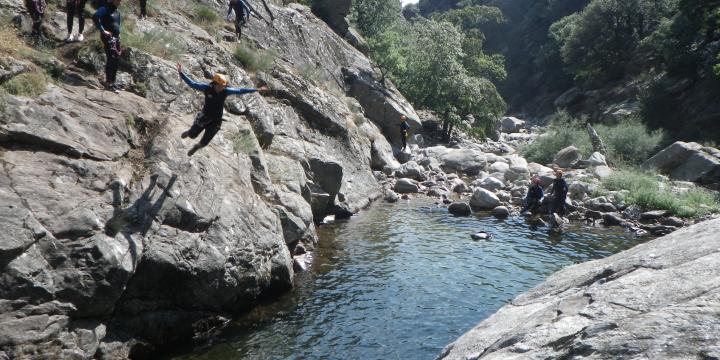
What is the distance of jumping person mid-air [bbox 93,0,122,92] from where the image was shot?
40.7 feet

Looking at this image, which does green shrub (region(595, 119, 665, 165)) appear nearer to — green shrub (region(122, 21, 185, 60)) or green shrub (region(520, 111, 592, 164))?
green shrub (region(520, 111, 592, 164))

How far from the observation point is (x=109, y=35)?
1248cm

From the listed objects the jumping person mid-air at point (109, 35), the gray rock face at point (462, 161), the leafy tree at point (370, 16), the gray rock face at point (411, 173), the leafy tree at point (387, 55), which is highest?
the leafy tree at point (370, 16)

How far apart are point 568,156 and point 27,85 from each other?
29.2m

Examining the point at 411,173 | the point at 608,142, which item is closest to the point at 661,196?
the point at 411,173

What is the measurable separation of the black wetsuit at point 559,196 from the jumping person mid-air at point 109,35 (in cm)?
1685

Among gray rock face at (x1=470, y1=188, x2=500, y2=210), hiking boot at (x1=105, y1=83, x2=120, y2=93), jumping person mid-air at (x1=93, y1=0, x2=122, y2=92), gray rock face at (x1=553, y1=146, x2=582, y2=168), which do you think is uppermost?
jumping person mid-air at (x1=93, y1=0, x2=122, y2=92)

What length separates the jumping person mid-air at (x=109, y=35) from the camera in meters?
12.4

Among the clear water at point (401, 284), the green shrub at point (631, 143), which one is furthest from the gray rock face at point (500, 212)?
the green shrub at point (631, 143)

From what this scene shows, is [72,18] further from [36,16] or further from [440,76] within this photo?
[440,76]

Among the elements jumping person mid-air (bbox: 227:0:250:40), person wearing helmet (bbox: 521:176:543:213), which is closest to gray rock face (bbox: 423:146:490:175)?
person wearing helmet (bbox: 521:176:543:213)

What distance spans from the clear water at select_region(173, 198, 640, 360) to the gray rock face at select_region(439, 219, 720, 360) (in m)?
3.74

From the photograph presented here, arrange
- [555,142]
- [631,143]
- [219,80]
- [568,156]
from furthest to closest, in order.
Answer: [555,142], [631,143], [568,156], [219,80]

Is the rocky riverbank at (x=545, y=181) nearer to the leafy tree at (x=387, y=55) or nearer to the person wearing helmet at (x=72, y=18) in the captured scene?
the leafy tree at (x=387, y=55)
